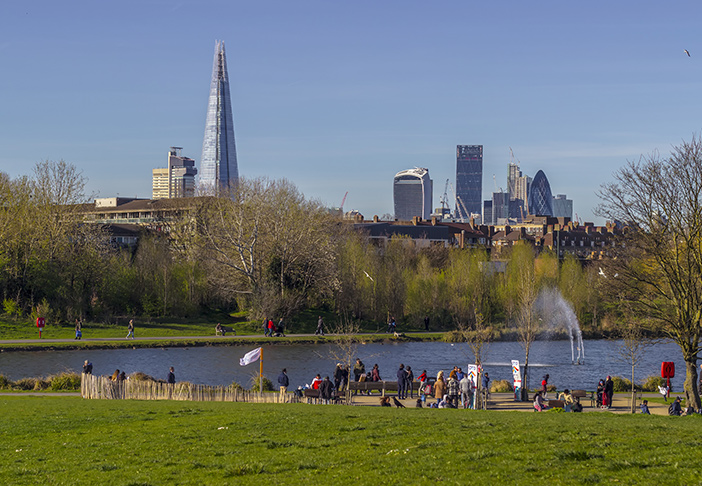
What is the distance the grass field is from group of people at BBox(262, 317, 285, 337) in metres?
45.9

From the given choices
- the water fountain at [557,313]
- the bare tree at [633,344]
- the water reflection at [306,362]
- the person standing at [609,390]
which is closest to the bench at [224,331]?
the water reflection at [306,362]

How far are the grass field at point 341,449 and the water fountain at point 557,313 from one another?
62.9m

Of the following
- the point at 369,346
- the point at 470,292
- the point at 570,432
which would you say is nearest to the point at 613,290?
the point at 570,432

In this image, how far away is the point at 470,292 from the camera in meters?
88.8

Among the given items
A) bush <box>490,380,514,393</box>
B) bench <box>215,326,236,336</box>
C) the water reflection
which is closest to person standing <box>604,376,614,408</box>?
bush <box>490,380,514,393</box>

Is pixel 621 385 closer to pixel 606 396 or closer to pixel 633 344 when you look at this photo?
pixel 633 344

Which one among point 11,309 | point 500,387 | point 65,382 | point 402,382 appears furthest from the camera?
point 11,309

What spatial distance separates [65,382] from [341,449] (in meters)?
25.5

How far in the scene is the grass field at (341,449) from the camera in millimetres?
Result: 14281

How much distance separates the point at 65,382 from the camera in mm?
38344

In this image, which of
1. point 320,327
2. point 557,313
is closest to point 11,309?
point 320,327

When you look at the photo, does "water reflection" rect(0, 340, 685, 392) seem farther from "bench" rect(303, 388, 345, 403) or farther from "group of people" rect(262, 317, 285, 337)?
"bench" rect(303, 388, 345, 403)

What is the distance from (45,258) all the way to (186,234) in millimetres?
25448

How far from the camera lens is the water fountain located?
8503cm
